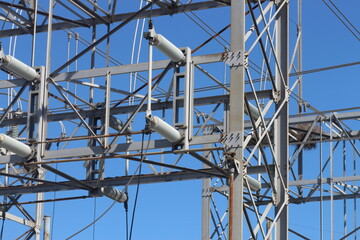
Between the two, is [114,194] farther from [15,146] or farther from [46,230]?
[46,230]

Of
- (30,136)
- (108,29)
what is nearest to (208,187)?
(108,29)

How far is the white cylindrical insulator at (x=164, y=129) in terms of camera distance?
17562 millimetres

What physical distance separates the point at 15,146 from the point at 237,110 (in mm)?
4390

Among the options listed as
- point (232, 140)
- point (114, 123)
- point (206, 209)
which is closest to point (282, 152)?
point (232, 140)

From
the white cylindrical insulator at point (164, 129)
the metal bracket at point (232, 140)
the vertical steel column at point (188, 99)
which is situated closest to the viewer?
the white cylindrical insulator at point (164, 129)

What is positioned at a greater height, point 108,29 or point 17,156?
point 108,29

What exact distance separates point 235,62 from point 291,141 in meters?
10.1

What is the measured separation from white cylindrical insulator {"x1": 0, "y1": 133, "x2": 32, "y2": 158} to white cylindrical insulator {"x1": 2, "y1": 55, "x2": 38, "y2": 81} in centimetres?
135

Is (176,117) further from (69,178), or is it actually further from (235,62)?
(69,178)

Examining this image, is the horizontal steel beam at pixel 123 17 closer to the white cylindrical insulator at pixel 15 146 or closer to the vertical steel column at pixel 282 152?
the vertical steel column at pixel 282 152

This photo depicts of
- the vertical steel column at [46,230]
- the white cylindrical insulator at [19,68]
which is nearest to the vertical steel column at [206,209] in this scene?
the vertical steel column at [46,230]

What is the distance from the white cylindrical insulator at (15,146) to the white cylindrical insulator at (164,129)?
3.04m

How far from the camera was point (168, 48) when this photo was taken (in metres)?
18.3

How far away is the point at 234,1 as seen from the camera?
18422 millimetres
